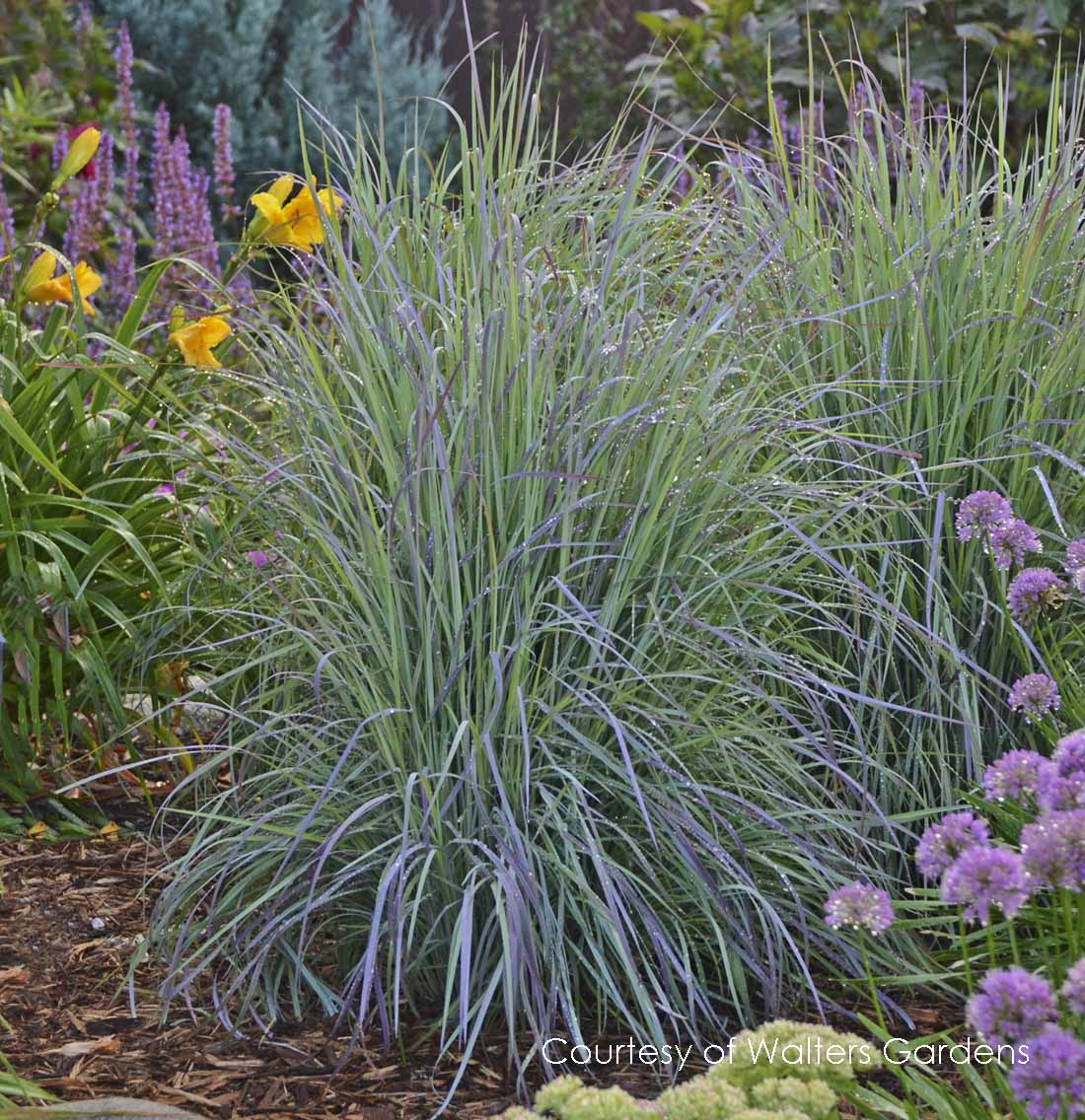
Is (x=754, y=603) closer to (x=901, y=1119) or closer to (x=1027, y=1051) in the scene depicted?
(x=901, y=1119)

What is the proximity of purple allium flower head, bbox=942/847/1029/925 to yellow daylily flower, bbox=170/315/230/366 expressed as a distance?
2.09 meters

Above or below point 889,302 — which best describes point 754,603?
below

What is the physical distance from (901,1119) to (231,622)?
1447mm

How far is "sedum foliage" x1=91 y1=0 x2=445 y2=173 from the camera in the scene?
8.05 metres

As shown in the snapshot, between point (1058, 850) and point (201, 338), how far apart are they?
2192mm

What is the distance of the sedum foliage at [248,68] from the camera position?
317 inches

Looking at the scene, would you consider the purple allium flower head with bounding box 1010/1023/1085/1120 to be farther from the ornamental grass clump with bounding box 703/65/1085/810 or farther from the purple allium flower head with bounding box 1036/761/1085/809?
the ornamental grass clump with bounding box 703/65/1085/810

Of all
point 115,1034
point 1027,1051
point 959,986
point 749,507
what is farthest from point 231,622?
point 1027,1051

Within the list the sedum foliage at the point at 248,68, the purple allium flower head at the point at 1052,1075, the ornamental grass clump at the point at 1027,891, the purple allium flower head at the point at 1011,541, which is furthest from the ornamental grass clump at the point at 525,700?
the sedum foliage at the point at 248,68

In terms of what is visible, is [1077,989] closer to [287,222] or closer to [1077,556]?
[1077,556]

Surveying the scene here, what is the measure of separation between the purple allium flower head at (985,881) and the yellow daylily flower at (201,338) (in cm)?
209

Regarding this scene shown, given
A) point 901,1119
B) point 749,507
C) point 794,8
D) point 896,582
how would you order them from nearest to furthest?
point 901,1119, point 749,507, point 896,582, point 794,8

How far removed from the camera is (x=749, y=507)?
93.6 inches

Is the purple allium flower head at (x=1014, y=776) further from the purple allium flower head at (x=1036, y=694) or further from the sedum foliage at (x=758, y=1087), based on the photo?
the purple allium flower head at (x=1036, y=694)
